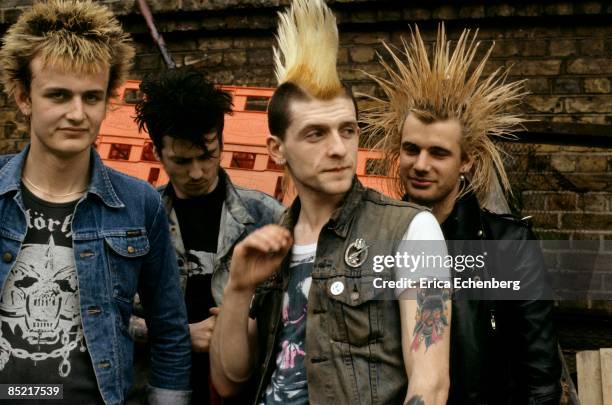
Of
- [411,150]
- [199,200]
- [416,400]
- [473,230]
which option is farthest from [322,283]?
[199,200]

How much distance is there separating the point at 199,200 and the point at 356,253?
43.4 inches

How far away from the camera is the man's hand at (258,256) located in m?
2.18

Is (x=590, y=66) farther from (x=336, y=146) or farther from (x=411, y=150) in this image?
(x=336, y=146)

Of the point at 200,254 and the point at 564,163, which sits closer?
the point at 200,254

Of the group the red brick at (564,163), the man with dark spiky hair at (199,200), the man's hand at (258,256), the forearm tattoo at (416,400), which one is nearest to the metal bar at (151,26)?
the man with dark spiky hair at (199,200)

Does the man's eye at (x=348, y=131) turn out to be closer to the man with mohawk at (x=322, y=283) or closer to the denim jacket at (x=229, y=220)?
the man with mohawk at (x=322, y=283)

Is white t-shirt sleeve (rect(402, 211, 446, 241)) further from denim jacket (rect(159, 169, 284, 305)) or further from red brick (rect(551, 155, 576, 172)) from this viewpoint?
red brick (rect(551, 155, 576, 172))

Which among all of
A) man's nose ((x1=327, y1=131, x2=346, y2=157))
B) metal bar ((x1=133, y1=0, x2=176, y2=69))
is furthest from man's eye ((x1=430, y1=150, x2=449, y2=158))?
metal bar ((x1=133, y1=0, x2=176, y2=69))

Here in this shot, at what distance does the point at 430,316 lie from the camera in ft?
6.83

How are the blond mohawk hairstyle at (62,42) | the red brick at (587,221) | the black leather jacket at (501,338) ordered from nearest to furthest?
1. the blond mohawk hairstyle at (62,42)
2. the black leather jacket at (501,338)
3. the red brick at (587,221)

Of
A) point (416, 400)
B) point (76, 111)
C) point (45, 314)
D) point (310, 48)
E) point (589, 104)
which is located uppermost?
point (589, 104)

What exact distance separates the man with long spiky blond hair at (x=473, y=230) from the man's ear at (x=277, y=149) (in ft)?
2.15

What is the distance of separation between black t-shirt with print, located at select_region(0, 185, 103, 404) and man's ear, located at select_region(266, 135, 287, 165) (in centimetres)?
66

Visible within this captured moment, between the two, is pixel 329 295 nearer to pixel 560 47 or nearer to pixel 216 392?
pixel 216 392
